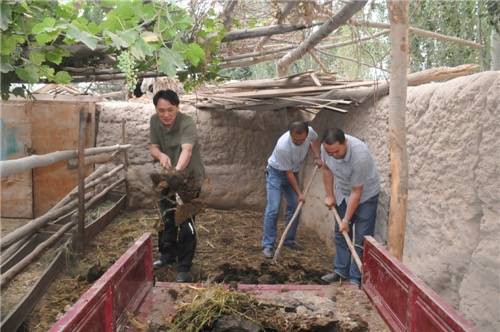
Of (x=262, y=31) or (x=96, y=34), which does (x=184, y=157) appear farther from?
(x=96, y=34)

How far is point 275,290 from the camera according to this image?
9.31 ft

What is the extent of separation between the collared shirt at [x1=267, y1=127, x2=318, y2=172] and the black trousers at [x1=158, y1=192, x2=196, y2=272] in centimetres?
155

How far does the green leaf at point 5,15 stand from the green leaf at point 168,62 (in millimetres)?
867

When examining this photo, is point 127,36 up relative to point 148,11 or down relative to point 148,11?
down

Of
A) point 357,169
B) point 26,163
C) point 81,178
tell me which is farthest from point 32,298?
point 357,169

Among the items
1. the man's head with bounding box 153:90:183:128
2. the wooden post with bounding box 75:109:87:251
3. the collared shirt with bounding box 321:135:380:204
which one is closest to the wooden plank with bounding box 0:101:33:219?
the wooden post with bounding box 75:109:87:251

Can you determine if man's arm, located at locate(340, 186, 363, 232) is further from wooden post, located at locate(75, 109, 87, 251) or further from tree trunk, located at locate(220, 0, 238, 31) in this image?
wooden post, located at locate(75, 109, 87, 251)

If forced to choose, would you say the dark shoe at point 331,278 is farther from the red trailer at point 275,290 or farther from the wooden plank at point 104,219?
the wooden plank at point 104,219

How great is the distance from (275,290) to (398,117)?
1393mm

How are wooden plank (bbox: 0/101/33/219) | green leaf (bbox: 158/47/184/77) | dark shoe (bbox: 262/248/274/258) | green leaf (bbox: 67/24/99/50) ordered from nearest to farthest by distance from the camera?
green leaf (bbox: 67/24/99/50) → green leaf (bbox: 158/47/184/77) → dark shoe (bbox: 262/248/274/258) → wooden plank (bbox: 0/101/33/219)

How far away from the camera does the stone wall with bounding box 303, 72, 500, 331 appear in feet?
9.21

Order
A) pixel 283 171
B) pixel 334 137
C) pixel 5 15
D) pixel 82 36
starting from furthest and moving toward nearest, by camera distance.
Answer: pixel 283 171 < pixel 334 137 < pixel 82 36 < pixel 5 15

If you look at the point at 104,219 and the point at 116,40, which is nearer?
the point at 116,40

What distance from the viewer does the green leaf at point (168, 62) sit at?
9.60 feet
